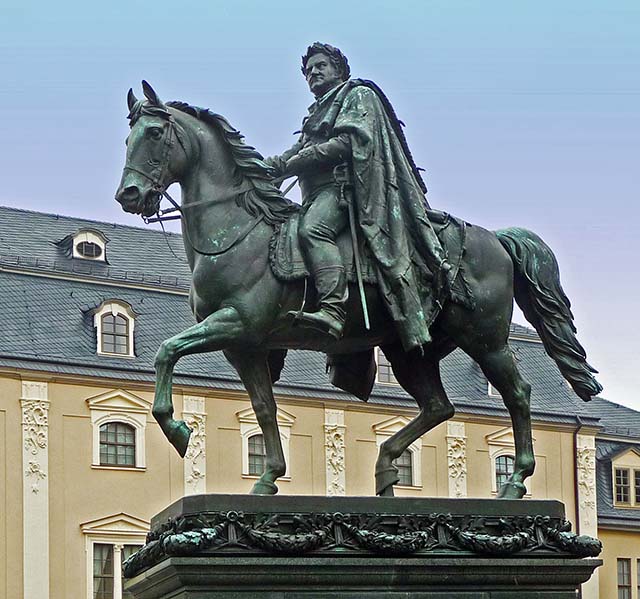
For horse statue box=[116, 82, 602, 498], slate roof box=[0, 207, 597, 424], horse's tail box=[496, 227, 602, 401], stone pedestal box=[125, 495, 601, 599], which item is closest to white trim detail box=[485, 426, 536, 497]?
slate roof box=[0, 207, 597, 424]

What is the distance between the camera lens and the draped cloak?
43.1ft

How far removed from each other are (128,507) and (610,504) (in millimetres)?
17882

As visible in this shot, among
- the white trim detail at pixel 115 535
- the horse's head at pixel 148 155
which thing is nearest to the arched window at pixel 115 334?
the white trim detail at pixel 115 535

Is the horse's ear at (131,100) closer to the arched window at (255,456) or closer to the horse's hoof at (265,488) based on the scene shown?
the horse's hoof at (265,488)

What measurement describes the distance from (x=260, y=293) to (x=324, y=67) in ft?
6.93

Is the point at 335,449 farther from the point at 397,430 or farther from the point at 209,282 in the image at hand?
the point at 209,282

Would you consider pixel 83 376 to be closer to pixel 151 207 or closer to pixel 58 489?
pixel 58 489

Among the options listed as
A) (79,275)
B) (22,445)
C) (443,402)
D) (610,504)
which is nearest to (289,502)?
(443,402)

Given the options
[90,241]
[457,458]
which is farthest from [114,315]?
[457,458]

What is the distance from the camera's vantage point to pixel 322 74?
1396 cm

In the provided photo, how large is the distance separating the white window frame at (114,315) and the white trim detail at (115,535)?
4978 millimetres

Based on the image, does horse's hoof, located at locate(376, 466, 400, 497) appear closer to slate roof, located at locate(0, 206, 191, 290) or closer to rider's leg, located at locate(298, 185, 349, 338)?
rider's leg, located at locate(298, 185, 349, 338)

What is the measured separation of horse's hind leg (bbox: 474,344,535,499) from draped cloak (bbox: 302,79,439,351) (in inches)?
29.9

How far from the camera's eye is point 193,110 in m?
13.3
